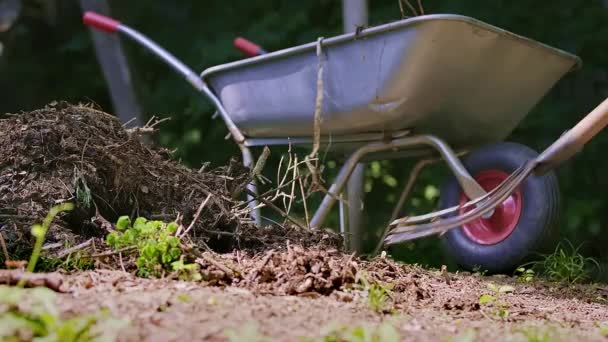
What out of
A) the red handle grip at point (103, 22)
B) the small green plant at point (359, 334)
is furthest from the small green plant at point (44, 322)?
the red handle grip at point (103, 22)

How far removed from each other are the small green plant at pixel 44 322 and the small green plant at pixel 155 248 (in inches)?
16.9

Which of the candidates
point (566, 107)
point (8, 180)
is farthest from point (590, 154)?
point (8, 180)

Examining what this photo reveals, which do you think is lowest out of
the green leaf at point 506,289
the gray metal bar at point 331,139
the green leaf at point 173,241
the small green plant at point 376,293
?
the green leaf at point 506,289

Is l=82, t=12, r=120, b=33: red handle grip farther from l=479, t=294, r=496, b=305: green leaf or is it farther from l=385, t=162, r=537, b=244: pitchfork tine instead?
l=479, t=294, r=496, b=305: green leaf

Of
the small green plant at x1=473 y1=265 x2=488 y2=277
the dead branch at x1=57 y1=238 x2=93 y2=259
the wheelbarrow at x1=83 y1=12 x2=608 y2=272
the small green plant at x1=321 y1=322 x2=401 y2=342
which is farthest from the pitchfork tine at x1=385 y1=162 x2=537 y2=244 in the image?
the small green plant at x1=321 y1=322 x2=401 y2=342

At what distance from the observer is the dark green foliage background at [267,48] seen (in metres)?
4.05

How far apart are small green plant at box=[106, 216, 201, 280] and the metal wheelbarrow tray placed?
Answer: 43.8 inches

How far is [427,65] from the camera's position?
2.61m

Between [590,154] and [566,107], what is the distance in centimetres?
26

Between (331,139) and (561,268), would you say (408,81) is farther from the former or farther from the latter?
(561,268)

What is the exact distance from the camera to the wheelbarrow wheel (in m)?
2.65

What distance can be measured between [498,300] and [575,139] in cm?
67

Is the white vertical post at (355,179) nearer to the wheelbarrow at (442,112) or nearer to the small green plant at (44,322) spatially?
the wheelbarrow at (442,112)

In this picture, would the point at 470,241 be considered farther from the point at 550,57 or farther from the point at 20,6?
the point at 20,6
